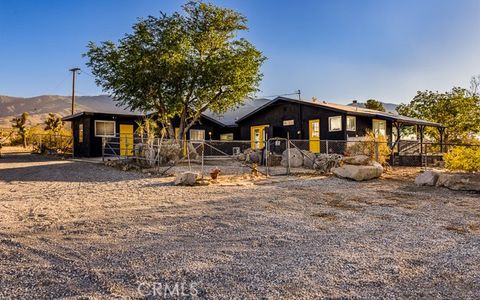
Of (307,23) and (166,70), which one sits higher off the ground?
(307,23)

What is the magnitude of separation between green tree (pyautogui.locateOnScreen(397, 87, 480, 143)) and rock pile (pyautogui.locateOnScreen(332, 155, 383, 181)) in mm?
22100

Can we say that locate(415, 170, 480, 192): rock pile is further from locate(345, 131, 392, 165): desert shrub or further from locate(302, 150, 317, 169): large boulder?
locate(302, 150, 317, 169): large boulder

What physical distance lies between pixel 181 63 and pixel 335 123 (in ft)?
33.4

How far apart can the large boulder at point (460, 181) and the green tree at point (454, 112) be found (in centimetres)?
2329

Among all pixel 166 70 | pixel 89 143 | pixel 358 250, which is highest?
pixel 166 70

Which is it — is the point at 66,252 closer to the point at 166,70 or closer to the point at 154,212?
the point at 154,212

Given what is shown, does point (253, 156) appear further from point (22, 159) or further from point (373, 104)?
point (373, 104)

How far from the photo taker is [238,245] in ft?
15.1

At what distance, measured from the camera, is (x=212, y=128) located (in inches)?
1125

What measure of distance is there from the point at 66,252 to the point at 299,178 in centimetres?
968

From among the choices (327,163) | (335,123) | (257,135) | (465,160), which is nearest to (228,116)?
(257,135)

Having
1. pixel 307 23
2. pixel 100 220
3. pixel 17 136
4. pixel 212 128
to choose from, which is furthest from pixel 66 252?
pixel 17 136

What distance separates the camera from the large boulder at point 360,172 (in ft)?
40.5

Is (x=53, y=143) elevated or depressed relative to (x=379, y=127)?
depressed
